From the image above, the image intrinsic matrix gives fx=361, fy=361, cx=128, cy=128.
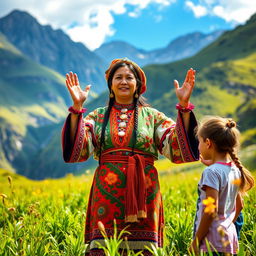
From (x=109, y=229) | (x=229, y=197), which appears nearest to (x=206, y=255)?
(x=229, y=197)

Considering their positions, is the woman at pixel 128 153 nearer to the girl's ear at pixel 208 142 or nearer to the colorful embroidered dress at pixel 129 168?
the colorful embroidered dress at pixel 129 168

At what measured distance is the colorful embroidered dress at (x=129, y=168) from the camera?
365cm

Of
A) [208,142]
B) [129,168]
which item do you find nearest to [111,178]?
[129,168]

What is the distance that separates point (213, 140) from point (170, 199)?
363 centimetres

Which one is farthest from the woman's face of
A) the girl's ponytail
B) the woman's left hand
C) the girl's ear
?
the girl's ponytail

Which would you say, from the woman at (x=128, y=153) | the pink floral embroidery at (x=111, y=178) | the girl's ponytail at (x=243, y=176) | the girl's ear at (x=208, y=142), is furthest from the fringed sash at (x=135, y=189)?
the girl's ponytail at (x=243, y=176)

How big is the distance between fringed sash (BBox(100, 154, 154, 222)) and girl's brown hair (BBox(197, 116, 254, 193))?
34.5 inches

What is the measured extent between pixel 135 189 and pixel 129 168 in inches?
8.7

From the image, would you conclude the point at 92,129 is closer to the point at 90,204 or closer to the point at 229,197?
the point at 90,204

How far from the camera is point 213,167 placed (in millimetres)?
2939

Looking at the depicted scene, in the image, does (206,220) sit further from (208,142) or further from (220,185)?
(208,142)

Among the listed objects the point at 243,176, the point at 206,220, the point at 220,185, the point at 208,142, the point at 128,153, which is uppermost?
the point at 128,153

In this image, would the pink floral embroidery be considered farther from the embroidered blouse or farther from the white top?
the white top

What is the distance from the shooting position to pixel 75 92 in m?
3.92
